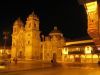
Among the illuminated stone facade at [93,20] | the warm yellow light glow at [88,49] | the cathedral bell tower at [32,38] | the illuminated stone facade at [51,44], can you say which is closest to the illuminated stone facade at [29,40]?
the cathedral bell tower at [32,38]

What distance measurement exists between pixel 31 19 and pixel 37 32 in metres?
6.02

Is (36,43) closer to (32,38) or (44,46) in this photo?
(32,38)

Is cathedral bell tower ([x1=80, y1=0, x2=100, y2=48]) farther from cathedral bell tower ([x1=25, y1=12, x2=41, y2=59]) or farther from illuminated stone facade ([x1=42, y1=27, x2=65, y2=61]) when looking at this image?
cathedral bell tower ([x1=25, y1=12, x2=41, y2=59])

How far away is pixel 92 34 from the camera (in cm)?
1441

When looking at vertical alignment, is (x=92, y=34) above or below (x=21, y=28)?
below

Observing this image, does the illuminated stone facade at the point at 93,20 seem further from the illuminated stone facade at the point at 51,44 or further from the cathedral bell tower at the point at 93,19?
the illuminated stone facade at the point at 51,44

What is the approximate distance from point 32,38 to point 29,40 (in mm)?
2216

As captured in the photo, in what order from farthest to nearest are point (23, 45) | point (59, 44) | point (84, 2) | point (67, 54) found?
point (23, 45)
point (59, 44)
point (67, 54)
point (84, 2)

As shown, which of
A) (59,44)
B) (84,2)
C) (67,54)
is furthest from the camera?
(59,44)

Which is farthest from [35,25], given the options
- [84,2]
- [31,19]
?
[84,2]

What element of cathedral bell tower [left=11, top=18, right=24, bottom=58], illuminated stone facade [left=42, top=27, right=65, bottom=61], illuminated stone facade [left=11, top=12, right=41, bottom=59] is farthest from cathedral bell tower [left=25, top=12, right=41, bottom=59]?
cathedral bell tower [left=11, top=18, right=24, bottom=58]

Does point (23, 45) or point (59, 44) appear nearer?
point (59, 44)

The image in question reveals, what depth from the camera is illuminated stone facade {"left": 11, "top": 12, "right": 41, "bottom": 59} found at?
89.1 metres

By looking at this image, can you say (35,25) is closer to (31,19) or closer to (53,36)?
(31,19)
